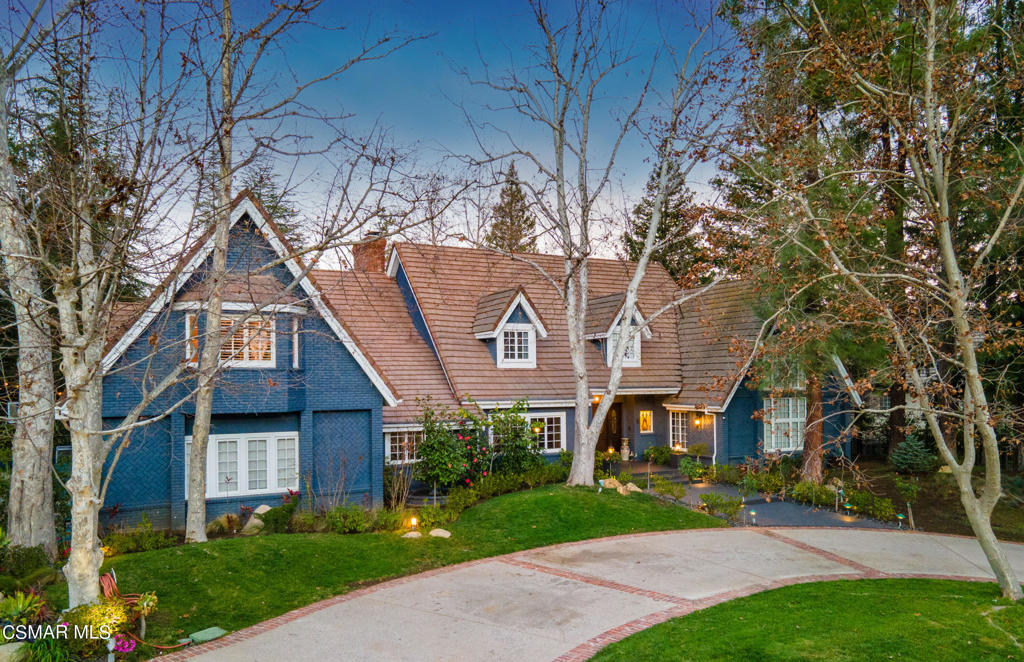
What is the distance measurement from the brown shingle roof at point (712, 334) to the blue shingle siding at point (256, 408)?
1114cm

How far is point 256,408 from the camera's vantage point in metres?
16.6

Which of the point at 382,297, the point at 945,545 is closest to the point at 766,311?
the point at 945,545

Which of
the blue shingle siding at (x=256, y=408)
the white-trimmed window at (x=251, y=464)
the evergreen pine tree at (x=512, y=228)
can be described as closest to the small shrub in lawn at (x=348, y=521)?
the blue shingle siding at (x=256, y=408)

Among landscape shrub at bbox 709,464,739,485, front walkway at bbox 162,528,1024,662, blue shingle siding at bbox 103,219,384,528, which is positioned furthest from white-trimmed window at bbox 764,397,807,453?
blue shingle siding at bbox 103,219,384,528

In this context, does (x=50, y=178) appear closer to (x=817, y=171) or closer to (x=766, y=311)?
(x=766, y=311)

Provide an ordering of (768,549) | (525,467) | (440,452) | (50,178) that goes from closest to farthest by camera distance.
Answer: (50,178)
(768,549)
(440,452)
(525,467)

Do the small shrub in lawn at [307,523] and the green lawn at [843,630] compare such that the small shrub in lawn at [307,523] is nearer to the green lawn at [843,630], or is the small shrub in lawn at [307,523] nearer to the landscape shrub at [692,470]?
the green lawn at [843,630]

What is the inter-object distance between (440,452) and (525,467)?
9.71ft

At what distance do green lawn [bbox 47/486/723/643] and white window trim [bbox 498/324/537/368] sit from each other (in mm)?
5361

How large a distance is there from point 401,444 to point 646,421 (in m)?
9.70

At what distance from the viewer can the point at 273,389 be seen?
16.8m

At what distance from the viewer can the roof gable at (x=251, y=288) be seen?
13.8 meters

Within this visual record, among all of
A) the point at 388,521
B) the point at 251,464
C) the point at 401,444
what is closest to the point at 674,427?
the point at 401,444

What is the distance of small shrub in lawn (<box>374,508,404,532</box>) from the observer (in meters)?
15.7
